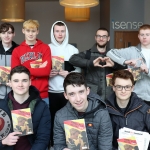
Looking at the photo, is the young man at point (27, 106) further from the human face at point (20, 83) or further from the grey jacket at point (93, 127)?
the grey jacket at point (93, 127)

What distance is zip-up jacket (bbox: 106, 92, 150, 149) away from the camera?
2357 millimetres

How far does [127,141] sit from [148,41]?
132cm

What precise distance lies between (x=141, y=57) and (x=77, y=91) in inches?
44.8

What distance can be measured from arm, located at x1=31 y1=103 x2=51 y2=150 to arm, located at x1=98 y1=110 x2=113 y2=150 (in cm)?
49

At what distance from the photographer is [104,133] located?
222cm

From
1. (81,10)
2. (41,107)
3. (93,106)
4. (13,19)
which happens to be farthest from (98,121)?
(13,19)

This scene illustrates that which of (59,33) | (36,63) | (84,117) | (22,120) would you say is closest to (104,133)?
(84,117)

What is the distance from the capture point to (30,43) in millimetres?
3094

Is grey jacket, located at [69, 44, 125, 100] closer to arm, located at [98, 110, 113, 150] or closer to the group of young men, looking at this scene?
the group of young men

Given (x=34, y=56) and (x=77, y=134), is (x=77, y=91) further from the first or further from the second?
(x=34, y=56)

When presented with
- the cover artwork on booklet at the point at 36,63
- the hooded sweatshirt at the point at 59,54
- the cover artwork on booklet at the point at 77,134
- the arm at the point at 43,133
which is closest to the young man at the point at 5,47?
the cover artwork on booklet at the point at 36,63

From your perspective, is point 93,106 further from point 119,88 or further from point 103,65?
point 103,65

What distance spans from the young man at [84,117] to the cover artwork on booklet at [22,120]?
9.6 inches

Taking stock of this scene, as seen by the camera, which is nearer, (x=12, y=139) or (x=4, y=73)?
(x=12, y=139)
